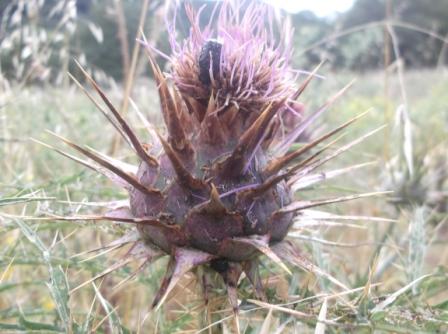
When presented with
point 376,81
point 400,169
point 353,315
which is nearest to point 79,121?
point 400,169

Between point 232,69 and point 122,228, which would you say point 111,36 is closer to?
point 122,228

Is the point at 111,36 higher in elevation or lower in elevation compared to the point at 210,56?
lower

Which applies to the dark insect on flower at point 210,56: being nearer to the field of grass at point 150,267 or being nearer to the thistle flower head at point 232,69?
the thistle flower head at point 232,69

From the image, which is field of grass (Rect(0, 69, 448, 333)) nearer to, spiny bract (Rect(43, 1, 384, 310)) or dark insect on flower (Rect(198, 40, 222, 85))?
spiny bract (Rect(43, 1, 384, 310))

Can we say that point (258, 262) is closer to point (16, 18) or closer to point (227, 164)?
point (227, 164)

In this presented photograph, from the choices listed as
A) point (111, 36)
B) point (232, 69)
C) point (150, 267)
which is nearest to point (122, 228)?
point (150, 267)

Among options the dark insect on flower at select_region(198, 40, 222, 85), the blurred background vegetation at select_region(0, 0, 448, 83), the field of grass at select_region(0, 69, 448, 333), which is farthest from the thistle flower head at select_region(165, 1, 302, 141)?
the field of grass at select_region(0, 69, 448, 333)

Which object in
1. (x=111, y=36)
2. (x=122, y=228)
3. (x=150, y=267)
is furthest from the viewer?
(x=111, y=36)
